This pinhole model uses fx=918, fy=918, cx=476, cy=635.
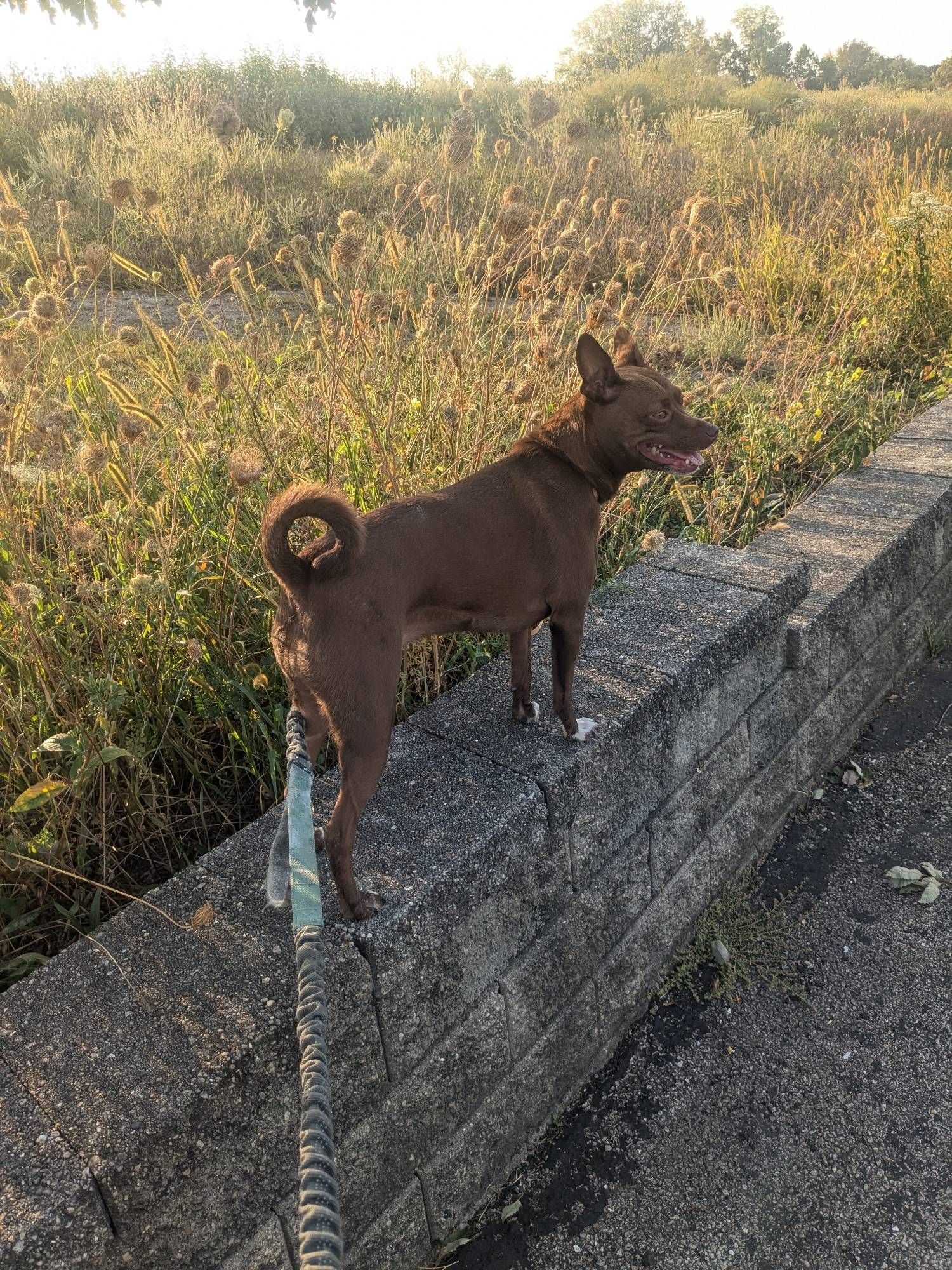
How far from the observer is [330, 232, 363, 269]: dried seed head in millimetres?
2426

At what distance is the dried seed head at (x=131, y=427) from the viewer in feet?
7.34

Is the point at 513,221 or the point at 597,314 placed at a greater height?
the point at 513,221

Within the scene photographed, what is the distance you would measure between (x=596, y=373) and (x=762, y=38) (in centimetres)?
5008

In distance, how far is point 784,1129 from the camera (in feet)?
7.11

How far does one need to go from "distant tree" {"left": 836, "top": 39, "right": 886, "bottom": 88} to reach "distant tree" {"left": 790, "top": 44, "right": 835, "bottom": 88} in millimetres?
854

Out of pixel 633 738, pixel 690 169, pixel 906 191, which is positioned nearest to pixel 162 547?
pixel 633 738

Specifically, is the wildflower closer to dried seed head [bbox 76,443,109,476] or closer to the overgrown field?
the overgrown field

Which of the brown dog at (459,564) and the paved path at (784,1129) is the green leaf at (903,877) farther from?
the brown dog at (459,564)

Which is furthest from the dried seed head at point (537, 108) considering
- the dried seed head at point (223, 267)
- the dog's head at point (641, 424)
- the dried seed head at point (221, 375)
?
the dog's head at point (641, 424)

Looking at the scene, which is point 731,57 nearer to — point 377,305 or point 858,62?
point 858,62

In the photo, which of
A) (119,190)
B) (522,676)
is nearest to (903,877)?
(522,676)

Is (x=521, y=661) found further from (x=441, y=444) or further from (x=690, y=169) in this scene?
(x=690, y=169)

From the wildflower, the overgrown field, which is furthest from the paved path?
the wildflower

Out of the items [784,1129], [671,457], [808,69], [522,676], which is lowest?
[784,1129]
